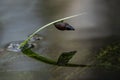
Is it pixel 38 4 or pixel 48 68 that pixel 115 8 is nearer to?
pixel 38 4

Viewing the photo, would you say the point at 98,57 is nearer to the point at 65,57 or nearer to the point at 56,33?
the point at 65,57

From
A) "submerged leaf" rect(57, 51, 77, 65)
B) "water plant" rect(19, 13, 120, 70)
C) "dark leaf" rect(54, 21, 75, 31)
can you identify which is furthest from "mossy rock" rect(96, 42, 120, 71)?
"dark leaf" rect(54, 21, 75, 31)

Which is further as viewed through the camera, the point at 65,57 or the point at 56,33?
the point at 56,33

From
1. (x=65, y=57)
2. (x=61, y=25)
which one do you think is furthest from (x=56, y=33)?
(x=65, y=57)

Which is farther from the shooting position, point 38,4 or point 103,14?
point 38,4

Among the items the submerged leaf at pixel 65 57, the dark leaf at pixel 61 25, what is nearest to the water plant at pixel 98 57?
the submerged leaf at pixel 65 57

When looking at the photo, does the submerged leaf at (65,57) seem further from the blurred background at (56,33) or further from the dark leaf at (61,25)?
the dark leaf at (61,25)

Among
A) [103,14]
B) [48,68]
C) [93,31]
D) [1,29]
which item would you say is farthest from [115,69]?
[1,29]
